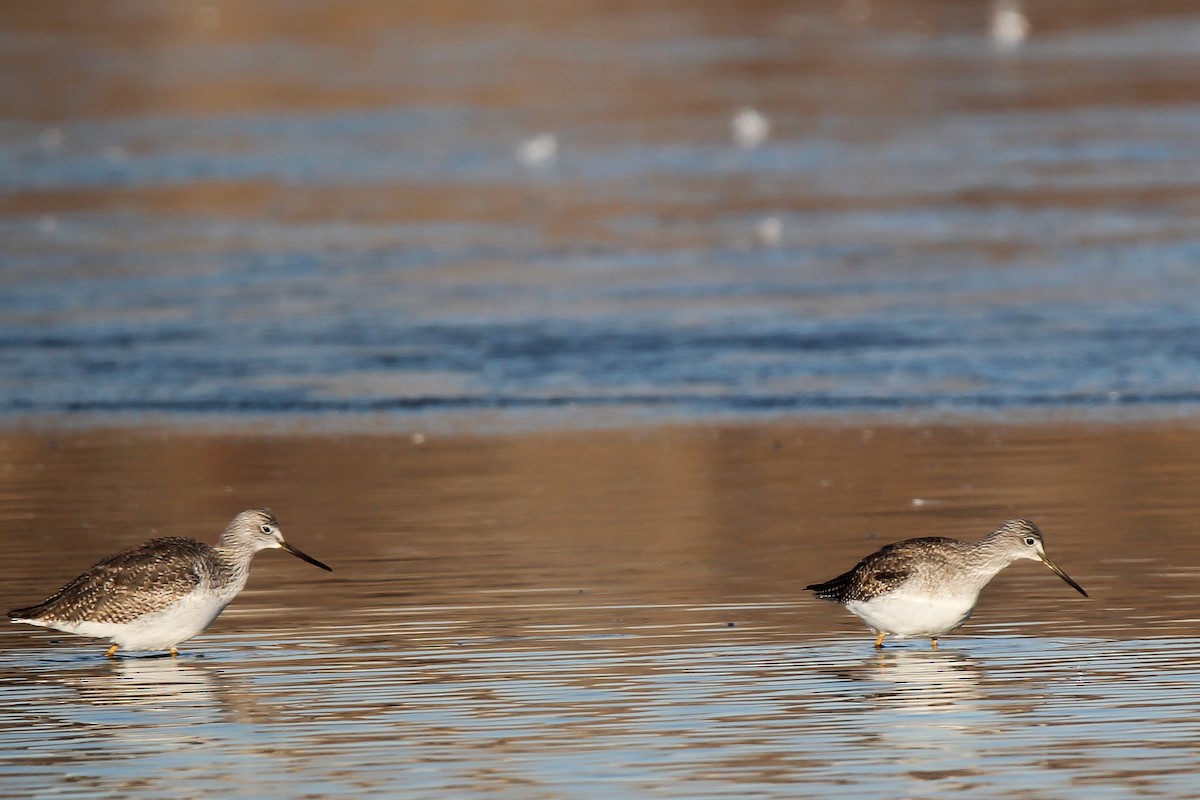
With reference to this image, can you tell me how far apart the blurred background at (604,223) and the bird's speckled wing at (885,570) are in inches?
236

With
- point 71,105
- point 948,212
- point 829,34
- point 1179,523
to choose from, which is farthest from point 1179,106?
point 1179,523

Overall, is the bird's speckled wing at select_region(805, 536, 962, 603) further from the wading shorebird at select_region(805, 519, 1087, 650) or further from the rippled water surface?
the rippled water surface

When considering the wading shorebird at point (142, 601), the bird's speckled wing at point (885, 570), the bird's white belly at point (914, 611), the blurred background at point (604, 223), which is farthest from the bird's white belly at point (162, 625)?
the blurred background at point (604, 223)

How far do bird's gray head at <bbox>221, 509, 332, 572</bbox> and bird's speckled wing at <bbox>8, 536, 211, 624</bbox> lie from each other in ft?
1.31

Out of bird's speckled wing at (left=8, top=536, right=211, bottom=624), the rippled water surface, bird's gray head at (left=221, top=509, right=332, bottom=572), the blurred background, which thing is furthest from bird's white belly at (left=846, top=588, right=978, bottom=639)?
the blurred background

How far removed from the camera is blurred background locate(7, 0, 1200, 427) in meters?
17.5

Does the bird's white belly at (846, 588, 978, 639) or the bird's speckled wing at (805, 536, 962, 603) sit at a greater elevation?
the bird's speckled wing at (805, 536, 962, 603)

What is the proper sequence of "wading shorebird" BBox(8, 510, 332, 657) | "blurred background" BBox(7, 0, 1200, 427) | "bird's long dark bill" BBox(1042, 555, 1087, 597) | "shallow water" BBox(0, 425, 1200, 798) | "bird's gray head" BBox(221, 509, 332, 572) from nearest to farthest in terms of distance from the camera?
"shallow water" BBox(0, 425, 1200, 798), "wading shorebird" BBox(8, 510, 332, 657), "bird's long dark bill" BBox(1042, 555, 1087, 597), "bird's gray head" BBox(221, 509, 332, 572), "blurred background" BBox(7, 0, 1200, 427)

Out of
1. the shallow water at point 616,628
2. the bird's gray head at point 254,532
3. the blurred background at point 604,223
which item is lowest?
the shallow water at point 616,628

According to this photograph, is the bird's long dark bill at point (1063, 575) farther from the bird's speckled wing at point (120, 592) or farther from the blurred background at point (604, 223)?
the blurred background at point (604, 223)

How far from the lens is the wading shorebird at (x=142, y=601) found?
9.55m

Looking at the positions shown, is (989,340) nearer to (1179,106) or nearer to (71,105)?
(1179,106)

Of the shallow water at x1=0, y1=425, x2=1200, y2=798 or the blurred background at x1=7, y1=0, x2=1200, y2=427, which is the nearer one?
the shallow water at x1=0, y1=425, x2=1200, y2=798

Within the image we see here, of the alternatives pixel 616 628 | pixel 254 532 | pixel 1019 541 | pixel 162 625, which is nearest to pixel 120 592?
pixel 162 625
